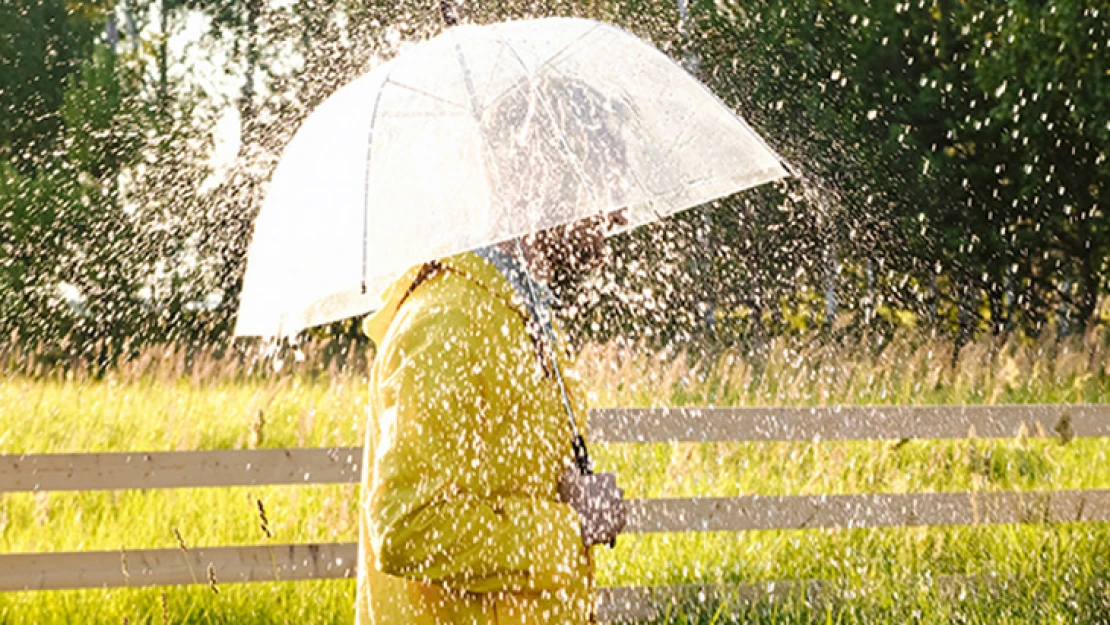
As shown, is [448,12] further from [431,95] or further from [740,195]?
[740,195]

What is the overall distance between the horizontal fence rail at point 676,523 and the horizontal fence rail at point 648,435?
29 cm

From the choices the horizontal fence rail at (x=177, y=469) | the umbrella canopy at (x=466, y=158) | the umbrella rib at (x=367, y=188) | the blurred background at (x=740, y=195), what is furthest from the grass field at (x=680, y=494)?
the blurred background at (x=740, y=195)

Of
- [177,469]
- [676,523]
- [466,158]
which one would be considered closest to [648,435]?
[676,523]

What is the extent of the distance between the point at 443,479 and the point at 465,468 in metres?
0.05

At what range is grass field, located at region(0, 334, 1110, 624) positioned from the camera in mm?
5406

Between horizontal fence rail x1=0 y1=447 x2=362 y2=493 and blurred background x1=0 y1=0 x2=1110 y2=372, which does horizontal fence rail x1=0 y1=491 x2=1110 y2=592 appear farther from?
blurred background x1=0 y1=0 x2=1110 y2=372

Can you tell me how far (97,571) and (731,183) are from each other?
342 centimetres

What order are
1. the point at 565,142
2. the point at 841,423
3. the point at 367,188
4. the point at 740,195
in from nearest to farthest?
the point at 367,188
the point at 565,142
the point at 841,423
the point at 740,195

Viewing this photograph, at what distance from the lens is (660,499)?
18.4 ft

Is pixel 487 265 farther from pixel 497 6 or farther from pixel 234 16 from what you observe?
pixel 234 16

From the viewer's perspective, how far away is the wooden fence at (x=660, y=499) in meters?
5.24

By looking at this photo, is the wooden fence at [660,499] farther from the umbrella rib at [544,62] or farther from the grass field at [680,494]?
the umbrella rib at [544,62]

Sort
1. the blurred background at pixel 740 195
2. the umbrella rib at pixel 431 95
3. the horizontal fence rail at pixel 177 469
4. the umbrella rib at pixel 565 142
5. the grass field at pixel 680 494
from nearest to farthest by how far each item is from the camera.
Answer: the umbrella rib at pixel 431 95 → the umbrella rib at pixel 565 142 → the horizontal fence rail at pixel 177 469 → the grass field at pixel 680 494 → the blurred background at pixel 740 195

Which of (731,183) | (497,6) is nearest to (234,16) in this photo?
(497,6)
